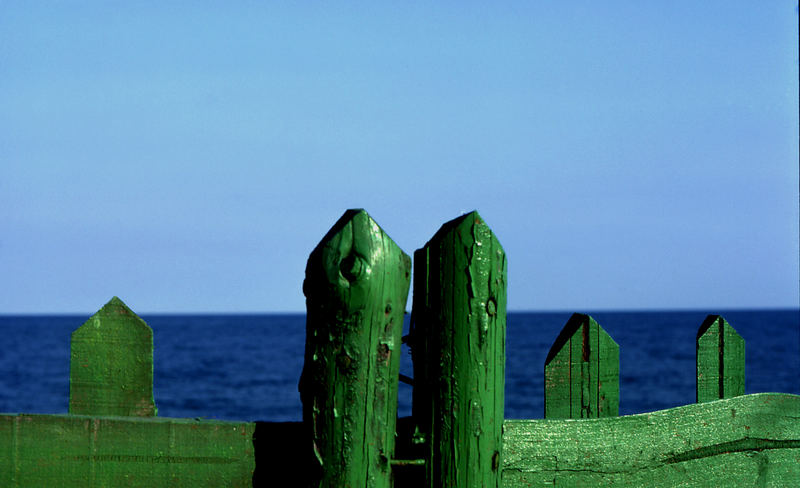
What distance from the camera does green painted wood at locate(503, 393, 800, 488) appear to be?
8.18 feet

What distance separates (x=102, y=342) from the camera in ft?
8.02

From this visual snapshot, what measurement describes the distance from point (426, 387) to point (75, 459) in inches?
39.5

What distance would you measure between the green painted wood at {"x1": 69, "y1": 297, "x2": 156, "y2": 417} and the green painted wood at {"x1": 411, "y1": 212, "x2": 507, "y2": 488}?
2.67ft

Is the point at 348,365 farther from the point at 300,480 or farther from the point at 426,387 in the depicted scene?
the point at 300,480

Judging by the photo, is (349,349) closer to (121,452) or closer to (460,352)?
(460,352)

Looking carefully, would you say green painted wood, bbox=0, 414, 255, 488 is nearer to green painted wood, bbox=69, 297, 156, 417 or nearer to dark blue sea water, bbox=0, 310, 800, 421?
green painted wood, bbox=69, 297, 156, 417

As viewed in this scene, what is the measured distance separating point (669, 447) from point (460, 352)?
0.89m

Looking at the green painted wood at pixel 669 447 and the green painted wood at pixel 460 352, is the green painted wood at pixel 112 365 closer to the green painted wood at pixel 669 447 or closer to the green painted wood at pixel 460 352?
the green painted wood at pixel 460 352

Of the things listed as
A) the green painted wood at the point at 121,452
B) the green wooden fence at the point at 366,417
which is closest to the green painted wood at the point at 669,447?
the green wooden fence at the point at 366,417

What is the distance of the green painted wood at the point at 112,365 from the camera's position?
2408 millimetres

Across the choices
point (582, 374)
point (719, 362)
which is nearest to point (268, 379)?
point (719, 362)

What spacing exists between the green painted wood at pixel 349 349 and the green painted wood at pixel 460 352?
130 mm

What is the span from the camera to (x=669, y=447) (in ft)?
8.74

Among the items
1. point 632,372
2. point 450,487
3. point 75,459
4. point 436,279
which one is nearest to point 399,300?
point 436,279
